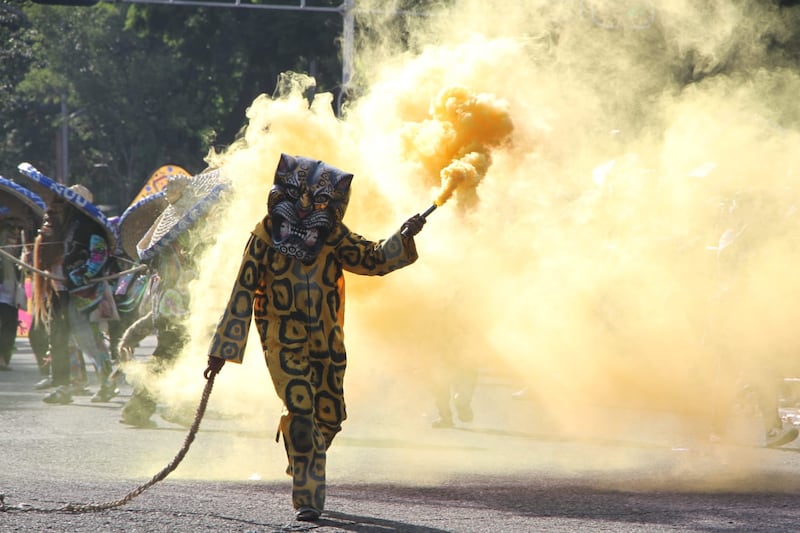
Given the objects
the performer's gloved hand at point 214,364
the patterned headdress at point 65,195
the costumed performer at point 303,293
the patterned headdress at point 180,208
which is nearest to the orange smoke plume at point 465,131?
the costumed performer at point 303,293

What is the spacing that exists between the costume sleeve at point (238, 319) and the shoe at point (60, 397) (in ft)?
20.9

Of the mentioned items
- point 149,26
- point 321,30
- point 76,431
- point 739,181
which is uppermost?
point 149,26

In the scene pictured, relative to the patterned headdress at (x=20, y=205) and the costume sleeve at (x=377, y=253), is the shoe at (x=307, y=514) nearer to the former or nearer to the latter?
the costume sleeve at (x=377, y=253)

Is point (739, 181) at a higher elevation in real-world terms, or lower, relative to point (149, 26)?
lower

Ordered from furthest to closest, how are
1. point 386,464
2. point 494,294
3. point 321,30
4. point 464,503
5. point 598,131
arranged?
1. point 321,30
2. point 598,131
3. point 494,294
4. point 386,464
5. point 464,503

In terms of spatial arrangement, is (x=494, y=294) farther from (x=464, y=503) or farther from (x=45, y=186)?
(x=45, y=186)

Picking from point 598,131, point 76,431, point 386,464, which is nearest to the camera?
point 386,464

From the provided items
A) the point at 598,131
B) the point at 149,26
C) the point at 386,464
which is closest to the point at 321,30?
the point at 149,26

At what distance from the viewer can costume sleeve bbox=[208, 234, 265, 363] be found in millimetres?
7145

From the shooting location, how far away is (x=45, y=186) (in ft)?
41.7

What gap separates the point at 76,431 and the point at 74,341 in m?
2.63

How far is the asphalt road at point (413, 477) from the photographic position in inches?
267

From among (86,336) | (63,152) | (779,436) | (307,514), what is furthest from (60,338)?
(63,152)

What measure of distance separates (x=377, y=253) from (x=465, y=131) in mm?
1262
